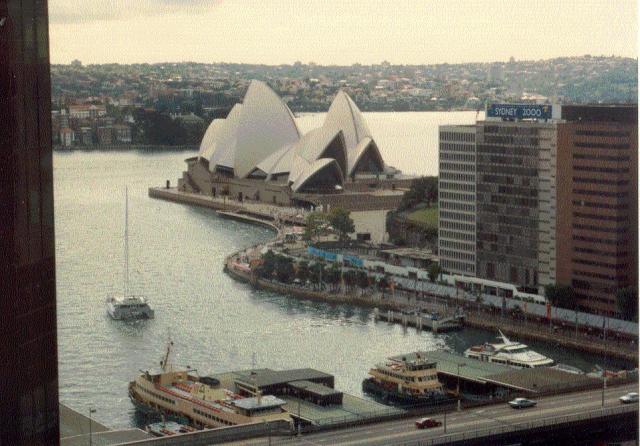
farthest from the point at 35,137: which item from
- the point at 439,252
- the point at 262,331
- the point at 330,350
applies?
the point at 439,252

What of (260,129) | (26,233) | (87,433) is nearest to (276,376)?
(87,433)

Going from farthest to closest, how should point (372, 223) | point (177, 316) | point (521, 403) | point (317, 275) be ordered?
point (372, 223) < point (317, 275) < point (177, 316) < point (521, 403)

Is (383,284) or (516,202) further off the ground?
(516,202)

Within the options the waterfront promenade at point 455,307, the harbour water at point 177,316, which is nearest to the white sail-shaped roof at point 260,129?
the harbour water at point 177,316

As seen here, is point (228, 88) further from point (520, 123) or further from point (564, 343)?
point (564, 343)

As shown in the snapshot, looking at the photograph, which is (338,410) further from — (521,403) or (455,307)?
(455,307)

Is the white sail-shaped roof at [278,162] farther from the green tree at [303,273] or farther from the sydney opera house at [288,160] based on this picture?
the green tree at [303,273]
